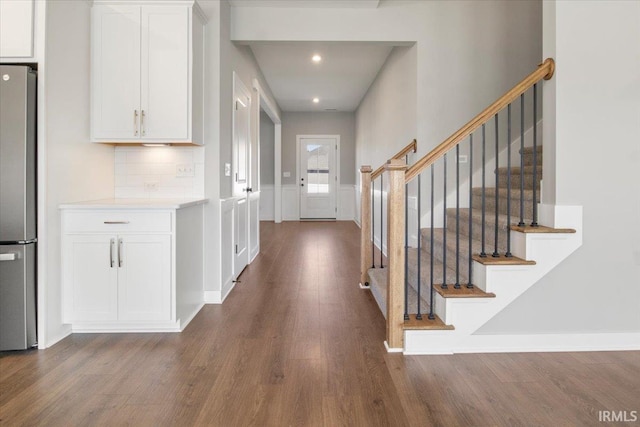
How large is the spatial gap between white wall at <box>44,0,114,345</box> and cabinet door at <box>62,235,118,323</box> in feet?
0.20

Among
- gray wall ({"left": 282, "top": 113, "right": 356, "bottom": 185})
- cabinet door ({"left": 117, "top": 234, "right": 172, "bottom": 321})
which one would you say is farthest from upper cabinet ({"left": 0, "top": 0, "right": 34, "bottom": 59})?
gray wall ({"left": 282, "top": 113, "right": 356, "bottom": 185})

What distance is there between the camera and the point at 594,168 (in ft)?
7.72

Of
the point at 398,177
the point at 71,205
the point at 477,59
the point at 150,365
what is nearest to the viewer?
the point at 150,365

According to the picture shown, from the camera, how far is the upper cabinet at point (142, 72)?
2900 mm

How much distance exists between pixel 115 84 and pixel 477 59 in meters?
3.26

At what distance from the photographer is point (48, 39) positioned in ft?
7.95

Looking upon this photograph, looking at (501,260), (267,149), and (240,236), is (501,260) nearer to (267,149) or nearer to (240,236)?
(240,236)

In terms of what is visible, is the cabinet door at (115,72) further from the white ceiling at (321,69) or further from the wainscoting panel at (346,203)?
the wainscoting panel at (346,203)

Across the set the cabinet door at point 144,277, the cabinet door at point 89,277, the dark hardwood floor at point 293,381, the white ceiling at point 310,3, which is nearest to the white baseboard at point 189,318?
the dark hardwood floor at point 293,381

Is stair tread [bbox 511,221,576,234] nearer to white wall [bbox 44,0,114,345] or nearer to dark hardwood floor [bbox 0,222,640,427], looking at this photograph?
dark hardwood floor [bbox 0,222,640,427]

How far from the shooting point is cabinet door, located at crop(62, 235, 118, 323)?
2.60 m

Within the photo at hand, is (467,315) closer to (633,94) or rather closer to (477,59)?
(633,94)

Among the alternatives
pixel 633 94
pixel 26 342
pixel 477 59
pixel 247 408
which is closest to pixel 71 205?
pixel 26 342

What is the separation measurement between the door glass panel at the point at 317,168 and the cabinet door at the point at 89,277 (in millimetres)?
7667
